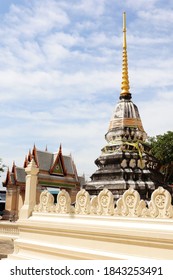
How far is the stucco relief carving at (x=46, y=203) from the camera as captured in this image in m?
8.69

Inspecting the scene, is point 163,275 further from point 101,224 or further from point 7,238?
point 7,238

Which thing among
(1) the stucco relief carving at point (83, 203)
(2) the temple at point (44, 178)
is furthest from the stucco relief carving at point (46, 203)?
(2) the temple at point (44, 178)

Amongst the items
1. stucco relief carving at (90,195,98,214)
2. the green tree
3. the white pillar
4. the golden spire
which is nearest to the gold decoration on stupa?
the golden spire

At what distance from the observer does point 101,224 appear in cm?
692

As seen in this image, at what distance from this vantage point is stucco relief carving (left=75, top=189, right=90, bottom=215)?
7.49m

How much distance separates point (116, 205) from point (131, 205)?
1.62 feet

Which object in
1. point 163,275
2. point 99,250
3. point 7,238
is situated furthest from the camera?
point 7,238

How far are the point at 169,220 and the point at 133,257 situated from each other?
1.16 m

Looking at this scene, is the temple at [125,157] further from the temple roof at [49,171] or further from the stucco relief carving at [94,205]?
the temple roof at [49,171]

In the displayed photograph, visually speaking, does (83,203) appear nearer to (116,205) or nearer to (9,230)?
(116,205)

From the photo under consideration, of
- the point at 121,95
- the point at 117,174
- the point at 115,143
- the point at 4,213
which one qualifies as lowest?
the point at 4,213

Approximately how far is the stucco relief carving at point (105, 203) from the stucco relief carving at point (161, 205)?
109 centimetres

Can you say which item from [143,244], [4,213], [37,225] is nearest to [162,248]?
[143,244]

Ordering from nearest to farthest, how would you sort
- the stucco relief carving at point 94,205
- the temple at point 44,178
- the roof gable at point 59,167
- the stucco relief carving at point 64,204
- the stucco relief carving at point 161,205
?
the stucco relief carving at point 161,205 → the stucco relief carving at point 94,205 → the stucco relief carving at point 64,204 → the temple at point 44,178 → the roof gable at point 59,167
